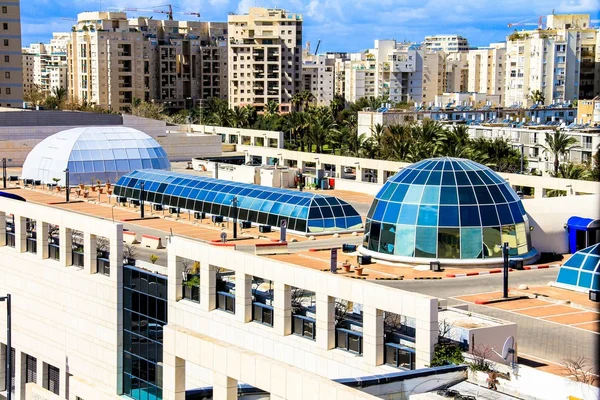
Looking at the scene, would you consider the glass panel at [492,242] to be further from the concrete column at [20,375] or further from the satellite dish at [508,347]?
the concrete column at [20,375]

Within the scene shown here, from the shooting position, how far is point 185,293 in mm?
39062

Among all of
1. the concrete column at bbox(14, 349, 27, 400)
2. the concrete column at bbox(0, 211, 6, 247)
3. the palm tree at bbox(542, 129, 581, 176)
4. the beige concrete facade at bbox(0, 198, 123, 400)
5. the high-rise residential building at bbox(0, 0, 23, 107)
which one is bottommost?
the concrete column at bbox(14, 349, 27, 400)

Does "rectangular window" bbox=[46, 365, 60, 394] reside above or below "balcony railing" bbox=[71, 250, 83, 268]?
below

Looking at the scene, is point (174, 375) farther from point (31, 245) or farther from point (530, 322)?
point (31, 245)

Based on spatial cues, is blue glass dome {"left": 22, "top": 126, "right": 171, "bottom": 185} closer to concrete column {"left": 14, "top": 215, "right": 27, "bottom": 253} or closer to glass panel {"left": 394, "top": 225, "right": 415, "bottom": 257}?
concrete column {"left": 14, "top": 215, "right": 27, "bottom": 253}

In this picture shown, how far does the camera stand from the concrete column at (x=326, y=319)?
31688mm

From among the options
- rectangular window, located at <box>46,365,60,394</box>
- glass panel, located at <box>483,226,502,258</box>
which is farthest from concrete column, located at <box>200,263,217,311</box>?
glass panel, located at <box>483,226,502,258</box>

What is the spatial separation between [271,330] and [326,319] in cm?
322

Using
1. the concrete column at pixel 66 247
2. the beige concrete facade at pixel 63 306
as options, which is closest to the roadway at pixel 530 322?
the beige concrete facade at pixel 63 306

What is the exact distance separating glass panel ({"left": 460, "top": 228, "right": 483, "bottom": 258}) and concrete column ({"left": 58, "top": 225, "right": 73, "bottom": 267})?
61.3ft

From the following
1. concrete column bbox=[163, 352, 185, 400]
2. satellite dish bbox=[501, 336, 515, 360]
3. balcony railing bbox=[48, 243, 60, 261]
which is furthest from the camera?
balcony railing bbox=[48, 243, 60, 261]

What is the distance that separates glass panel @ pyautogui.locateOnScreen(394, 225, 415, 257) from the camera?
5209 cm

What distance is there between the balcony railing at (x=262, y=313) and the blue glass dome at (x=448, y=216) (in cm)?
1754

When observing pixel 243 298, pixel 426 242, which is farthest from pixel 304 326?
pixel 426 242
